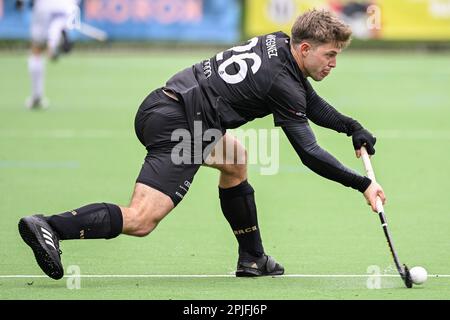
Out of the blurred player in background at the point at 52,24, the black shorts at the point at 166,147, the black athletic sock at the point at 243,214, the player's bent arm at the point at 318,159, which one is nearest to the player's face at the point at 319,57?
the player's bent arm at the point at 318,159

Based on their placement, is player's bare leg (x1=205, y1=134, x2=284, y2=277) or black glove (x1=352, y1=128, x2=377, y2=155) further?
player's bare leg (x1=205, y1=134, x2=284, y2=277)

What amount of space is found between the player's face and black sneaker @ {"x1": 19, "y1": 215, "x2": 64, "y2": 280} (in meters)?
1.90

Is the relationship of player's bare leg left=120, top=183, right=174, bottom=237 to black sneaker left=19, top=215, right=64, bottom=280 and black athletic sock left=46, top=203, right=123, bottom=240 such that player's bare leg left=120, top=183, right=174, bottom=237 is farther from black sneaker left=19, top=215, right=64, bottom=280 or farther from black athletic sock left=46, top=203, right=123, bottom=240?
black sneaker left=19, top=215, right=64, bottom=280

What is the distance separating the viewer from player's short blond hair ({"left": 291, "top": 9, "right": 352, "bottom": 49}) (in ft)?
23.9

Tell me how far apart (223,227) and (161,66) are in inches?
700

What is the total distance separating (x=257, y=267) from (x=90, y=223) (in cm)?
134

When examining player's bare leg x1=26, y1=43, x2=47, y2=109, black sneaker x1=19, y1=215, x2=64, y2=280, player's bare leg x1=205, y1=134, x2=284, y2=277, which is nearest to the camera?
black sneaker x1=19, y1=215, x2=64, y2=280

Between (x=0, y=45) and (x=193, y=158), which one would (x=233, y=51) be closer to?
(x=193, y=158)

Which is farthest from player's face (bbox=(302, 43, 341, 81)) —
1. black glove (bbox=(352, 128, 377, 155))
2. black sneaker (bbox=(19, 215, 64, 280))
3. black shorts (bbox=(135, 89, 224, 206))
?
black sneaker (bbox=(19, 215, 64, 280))

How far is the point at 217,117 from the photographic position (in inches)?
294

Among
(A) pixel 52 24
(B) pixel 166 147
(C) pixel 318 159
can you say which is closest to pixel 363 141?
(C) pixel 318 159

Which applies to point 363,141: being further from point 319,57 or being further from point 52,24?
point 52,24

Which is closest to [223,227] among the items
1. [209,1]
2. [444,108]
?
[444,108]

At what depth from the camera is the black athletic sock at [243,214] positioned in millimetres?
7996
